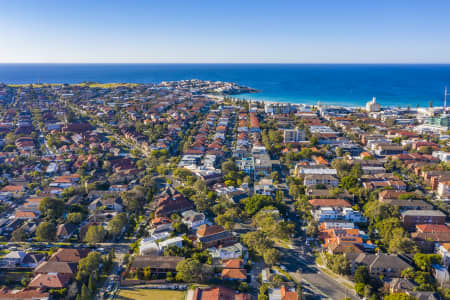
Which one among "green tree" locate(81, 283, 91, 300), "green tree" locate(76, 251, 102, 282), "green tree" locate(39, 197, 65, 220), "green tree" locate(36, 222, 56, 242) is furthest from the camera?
"green tree" locate(39, 197, 65, 220)

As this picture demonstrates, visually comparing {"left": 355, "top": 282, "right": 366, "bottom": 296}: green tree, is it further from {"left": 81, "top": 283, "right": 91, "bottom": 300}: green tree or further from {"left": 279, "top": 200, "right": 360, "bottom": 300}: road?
{"left": 81, "top": 283, "right": 91, "bottom": 300}: green tree

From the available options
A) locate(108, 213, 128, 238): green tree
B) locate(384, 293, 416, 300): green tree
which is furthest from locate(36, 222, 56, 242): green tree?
locate(384, 293, 416, 300): green tree

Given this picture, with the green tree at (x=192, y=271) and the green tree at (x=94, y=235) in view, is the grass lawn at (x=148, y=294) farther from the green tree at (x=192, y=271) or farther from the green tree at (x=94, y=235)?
the green tree at (x=94, y=235)

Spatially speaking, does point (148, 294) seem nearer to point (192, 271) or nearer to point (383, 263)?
point (192, 271)

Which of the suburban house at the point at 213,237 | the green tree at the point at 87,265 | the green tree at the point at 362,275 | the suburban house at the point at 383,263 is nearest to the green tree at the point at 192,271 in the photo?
the suburban house at the point at 213,237

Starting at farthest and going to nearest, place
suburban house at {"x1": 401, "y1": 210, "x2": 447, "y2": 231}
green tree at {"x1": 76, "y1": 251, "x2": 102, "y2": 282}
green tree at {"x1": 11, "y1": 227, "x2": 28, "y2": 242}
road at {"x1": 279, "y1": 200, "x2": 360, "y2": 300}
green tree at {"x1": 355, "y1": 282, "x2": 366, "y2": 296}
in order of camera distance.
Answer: suburban house at {"x1": 401, "y1": 210, "x2": 447, "y2": 231}
green tree at {"x1": 11, "y1": 227, "x2": 28, "y2": 242}
green tree at {"x1": 76, "y1": 251, "x2": 102, "y2": 282}
road at {"x1": 279, "y1": 200, "x2": 360, "y2": 300}
green tree at {"x1": 355, "y1": 282, "x2": 366, "y2": 296}
